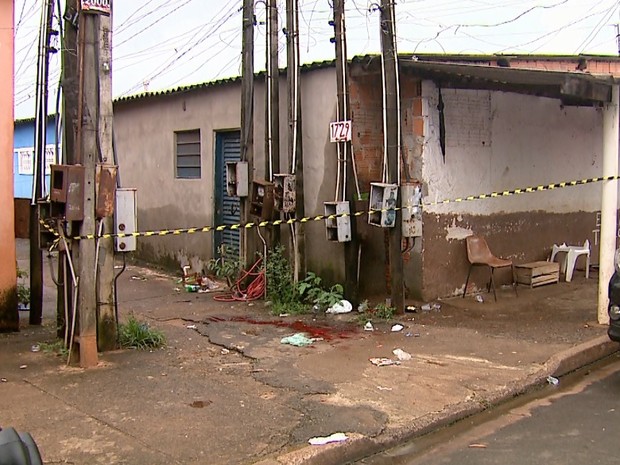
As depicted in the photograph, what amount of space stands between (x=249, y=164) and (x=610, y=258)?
4.91 m

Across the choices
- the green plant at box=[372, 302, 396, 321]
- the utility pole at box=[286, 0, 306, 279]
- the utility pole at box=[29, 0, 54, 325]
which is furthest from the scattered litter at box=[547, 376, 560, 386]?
the utility pole at box=[29, 0, 54, 325]

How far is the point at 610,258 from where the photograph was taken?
7992 mm

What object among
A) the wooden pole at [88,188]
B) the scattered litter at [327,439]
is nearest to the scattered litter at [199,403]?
the scattered litter at [327,439]

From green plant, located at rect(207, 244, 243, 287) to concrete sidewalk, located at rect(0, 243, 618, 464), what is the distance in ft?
4.30

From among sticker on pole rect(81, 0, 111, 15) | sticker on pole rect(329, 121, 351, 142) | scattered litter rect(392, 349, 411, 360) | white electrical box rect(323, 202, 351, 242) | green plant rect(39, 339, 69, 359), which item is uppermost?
sticker on pole rect(81, 0, 111, 15)

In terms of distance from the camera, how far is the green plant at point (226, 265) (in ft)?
34.4

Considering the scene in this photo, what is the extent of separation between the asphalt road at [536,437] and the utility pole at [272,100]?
198 inches

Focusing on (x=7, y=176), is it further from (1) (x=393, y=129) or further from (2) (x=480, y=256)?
(2) (x=480, y=256)

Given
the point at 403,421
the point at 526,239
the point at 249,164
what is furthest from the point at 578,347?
the point at 249,164

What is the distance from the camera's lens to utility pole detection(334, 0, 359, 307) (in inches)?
336

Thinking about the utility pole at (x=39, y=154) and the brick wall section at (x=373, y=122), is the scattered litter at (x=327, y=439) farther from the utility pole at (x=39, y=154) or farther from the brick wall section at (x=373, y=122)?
the brick wall section at (x=373, y=122)

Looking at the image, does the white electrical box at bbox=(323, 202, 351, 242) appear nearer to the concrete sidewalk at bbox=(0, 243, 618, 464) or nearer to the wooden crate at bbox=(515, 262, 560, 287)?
the concrete sidewalk at bbox=(0, 243, 618, 464)

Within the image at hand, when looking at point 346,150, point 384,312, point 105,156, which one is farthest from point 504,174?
point 105,156

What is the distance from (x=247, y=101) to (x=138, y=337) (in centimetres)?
408
